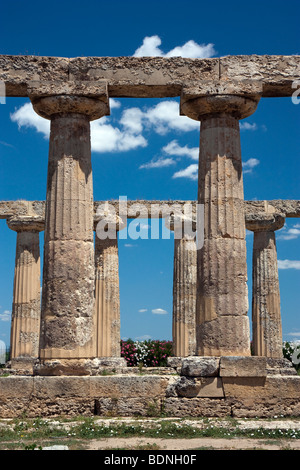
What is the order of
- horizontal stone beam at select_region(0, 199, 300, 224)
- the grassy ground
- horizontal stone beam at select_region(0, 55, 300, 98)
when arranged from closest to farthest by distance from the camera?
the grassy ground < horizontal stone beam at select_region(0, 55, 300, 98) < horizontal stone beam at select_region(0, 199, 300, 224)

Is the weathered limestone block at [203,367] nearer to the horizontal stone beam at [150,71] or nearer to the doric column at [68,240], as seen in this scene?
the doric column at [68,240]

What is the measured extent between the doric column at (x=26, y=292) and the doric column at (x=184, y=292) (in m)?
6.50

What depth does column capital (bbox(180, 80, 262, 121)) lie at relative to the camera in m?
15.5

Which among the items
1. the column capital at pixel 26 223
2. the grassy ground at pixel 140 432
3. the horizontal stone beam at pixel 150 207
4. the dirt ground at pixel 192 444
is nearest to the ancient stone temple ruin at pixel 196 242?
the grassy ground at pixel 140 432

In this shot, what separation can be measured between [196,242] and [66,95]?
5175mm

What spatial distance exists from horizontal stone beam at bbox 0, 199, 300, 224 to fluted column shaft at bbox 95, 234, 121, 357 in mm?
1636

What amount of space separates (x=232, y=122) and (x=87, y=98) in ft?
12.8

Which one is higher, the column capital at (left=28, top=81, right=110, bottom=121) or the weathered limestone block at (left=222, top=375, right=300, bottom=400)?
the column capital at (left=28, top=81, right=110, bottom=121)

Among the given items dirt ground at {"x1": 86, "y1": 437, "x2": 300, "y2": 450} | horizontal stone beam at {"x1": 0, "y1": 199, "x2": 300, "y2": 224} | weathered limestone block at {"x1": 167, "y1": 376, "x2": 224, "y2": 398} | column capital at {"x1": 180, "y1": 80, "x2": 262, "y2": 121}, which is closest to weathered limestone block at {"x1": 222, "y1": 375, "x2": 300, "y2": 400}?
weathered limestone block at {"x1": 167, "y1": 376, "x2": 224, "y2": 398}

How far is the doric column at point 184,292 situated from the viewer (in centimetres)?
2648

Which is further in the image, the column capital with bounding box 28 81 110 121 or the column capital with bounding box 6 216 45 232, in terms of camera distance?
the column capital with bounding box 6 216 45 232

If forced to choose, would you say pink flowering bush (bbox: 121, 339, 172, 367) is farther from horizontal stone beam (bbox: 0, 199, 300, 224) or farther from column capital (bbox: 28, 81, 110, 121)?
column capital (bbox: 28, 81, 110, 121)

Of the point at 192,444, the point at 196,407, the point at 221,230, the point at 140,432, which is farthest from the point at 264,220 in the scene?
the point at 192,444

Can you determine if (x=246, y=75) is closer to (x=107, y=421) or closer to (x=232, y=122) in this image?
(x=232, y=122)
